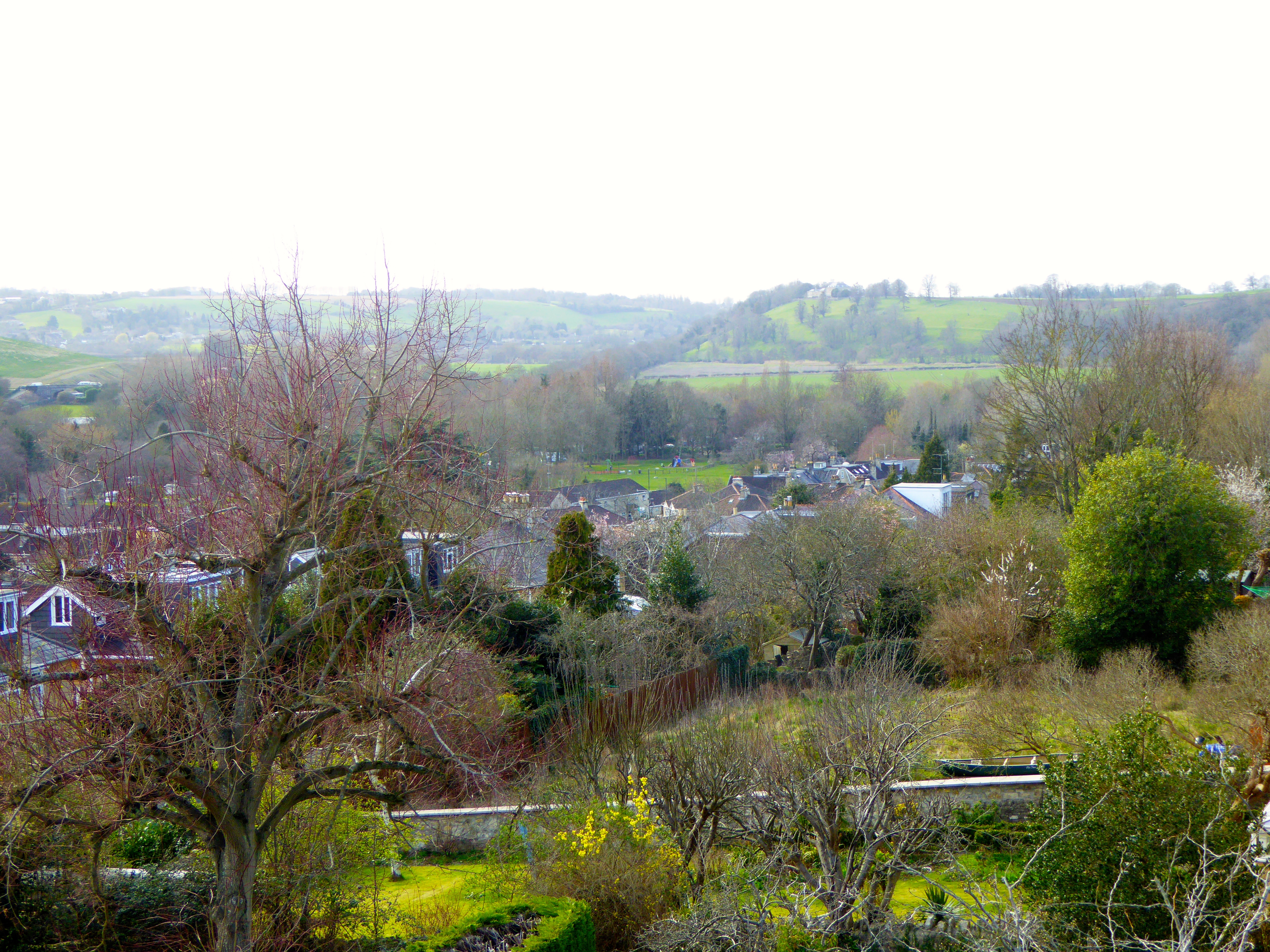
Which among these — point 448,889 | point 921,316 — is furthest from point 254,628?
point 921,316

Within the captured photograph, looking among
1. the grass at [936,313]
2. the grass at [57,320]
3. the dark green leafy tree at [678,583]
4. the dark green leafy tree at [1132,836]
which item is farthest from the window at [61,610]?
the grass at [936,313]

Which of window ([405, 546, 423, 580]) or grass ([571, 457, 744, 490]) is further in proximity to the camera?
grass ([571, 457, 744, 490])

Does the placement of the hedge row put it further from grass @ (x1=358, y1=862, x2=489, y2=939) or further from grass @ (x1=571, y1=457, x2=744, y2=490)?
grass @ (x1=571, y1=457, x2=744, y2=490)

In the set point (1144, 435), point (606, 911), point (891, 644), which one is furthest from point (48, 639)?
point (1144, 435)

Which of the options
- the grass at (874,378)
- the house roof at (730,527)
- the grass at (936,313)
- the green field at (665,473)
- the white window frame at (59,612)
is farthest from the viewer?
the grass at (936,313)

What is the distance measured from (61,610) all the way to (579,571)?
8.86 metres

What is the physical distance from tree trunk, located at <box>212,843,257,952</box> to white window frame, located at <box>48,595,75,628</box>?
781cm

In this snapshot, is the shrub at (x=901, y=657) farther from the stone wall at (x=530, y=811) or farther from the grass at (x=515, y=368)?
the grass at (x=515, y=368)

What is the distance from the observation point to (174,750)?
6.25 m

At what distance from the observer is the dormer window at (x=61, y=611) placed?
12.8 m

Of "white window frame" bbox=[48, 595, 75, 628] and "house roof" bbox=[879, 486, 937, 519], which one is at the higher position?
"white window frame" bbox=[48, 595, 75, 628]

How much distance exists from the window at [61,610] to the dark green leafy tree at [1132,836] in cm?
1222

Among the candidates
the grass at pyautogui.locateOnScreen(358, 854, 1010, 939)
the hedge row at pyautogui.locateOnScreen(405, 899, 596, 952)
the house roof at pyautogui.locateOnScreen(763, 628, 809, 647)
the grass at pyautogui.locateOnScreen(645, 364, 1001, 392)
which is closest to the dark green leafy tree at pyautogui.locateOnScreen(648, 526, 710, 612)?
the house roof at pyautogui.locateOnScreen(763, 628, 809, 647)

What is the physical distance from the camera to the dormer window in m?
12.8
